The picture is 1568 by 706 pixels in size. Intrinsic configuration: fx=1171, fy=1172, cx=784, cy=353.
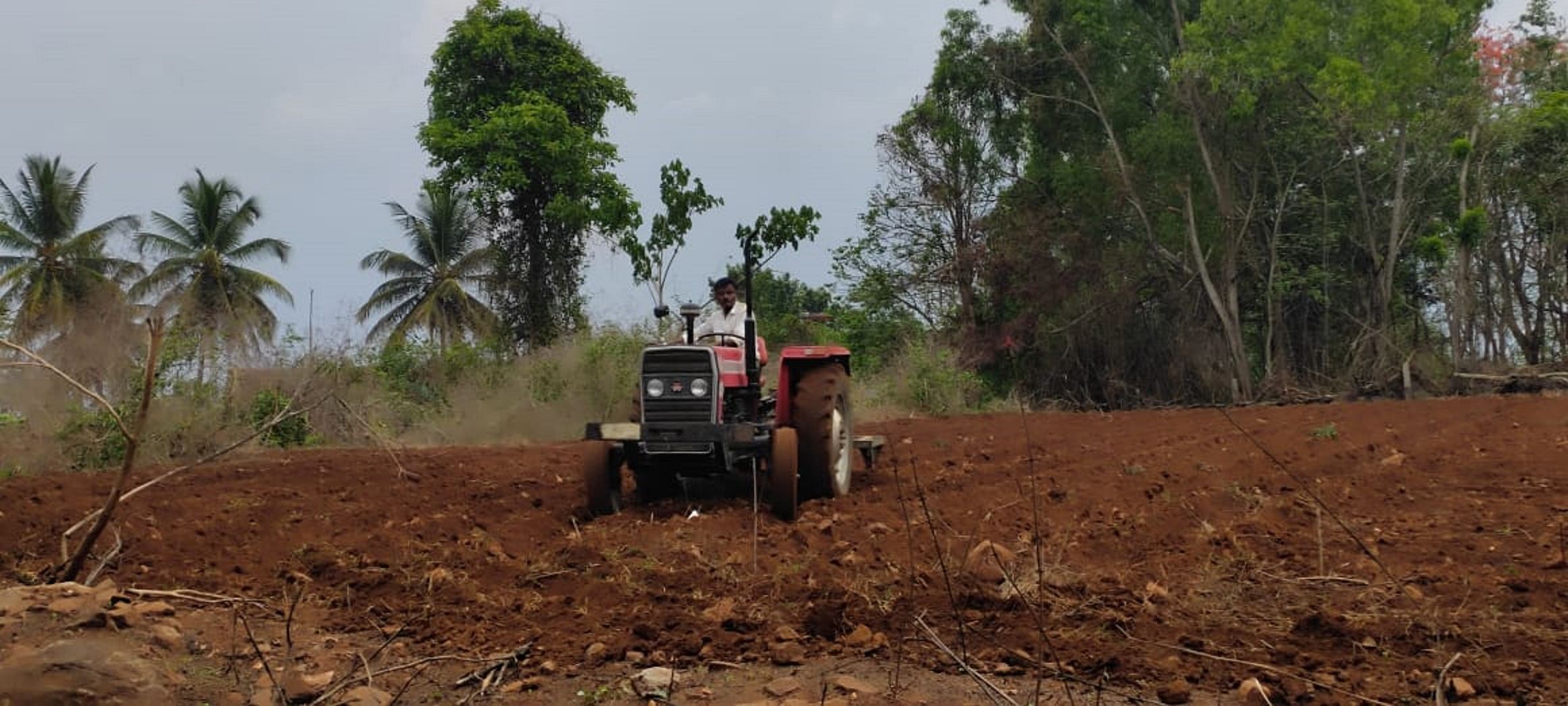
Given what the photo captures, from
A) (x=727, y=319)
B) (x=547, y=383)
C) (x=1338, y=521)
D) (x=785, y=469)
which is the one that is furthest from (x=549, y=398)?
(x=1338, y=521)

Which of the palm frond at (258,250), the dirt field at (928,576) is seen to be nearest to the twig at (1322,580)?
the dirt field at (928,576)

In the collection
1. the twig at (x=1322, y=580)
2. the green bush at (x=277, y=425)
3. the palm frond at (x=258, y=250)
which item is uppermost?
the palm frond at (x=258, y=250)

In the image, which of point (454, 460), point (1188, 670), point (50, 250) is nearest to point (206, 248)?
point (50, 250)

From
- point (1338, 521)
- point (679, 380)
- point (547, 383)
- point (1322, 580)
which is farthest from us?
point (547, 383)

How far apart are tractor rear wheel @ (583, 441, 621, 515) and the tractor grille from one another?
0.36 meters

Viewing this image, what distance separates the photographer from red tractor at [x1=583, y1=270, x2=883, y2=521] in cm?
705

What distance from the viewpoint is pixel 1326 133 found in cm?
2172

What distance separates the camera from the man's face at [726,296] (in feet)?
25.4

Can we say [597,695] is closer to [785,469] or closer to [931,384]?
[785,469]

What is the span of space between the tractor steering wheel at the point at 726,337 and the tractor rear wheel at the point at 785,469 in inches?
33.5

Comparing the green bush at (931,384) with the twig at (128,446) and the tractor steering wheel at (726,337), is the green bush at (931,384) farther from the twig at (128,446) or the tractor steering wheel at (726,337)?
the twig at (128,446)

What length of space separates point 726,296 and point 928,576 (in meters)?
3.00

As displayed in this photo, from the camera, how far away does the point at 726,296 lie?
7793mm

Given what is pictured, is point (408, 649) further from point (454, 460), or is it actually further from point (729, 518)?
point (454, 460)
